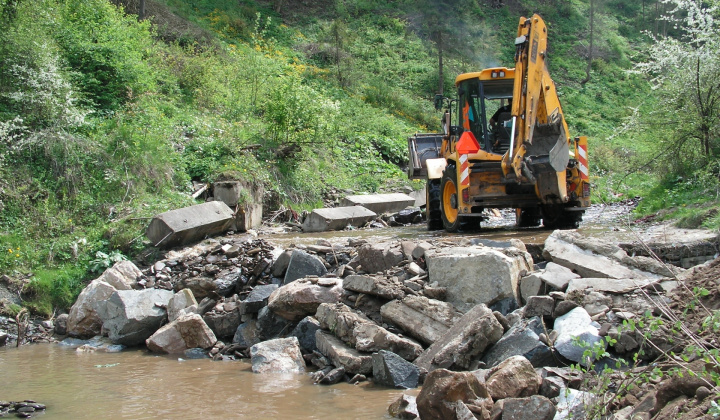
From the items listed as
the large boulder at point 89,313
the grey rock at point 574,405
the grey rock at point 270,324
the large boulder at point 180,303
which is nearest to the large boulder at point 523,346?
the grey rock at point 574,405

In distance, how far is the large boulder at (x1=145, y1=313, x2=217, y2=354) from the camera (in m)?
7.12

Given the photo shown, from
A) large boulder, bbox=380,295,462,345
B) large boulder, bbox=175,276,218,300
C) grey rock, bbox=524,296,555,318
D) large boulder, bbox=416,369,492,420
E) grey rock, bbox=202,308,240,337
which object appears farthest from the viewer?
large boulder, bbox=175,276,218,300

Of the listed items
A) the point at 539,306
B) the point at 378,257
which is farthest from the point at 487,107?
the point at 539,306

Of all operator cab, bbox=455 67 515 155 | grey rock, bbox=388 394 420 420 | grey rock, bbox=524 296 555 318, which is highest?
operator cab, bbox=455 67 515 155

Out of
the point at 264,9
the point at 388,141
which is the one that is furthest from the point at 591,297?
the point at 264,9

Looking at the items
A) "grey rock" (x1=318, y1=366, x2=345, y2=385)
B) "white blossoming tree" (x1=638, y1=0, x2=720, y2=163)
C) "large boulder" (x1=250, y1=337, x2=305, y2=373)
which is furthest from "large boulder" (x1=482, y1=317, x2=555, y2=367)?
"white blossoming tree" (x1=638, y1=0, x2=720, y2=163)

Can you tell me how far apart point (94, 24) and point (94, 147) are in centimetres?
541

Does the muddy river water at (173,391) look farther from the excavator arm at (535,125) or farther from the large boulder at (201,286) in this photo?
the excavator arm at (535,125)

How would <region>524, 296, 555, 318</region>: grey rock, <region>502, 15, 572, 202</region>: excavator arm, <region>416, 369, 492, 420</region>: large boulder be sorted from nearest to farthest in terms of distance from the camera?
1. <region>416, 369, 492, 420</region>: large boulder
2. <region>524, 296, 555, 318</region>: grey rock
3. <region>502, 15, 572, 202</region>: excavator arm

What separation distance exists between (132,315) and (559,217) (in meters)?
7.18

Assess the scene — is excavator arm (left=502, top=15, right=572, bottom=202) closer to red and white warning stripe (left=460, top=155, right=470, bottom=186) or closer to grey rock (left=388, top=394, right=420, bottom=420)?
red and white warning stripe (left=460, top=155, right=470, bottom=186)

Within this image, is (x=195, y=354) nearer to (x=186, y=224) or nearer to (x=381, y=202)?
(x=186, y=224)

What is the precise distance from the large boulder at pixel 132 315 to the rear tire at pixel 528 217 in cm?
686

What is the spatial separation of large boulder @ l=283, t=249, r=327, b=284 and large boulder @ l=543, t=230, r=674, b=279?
2.72 meters
